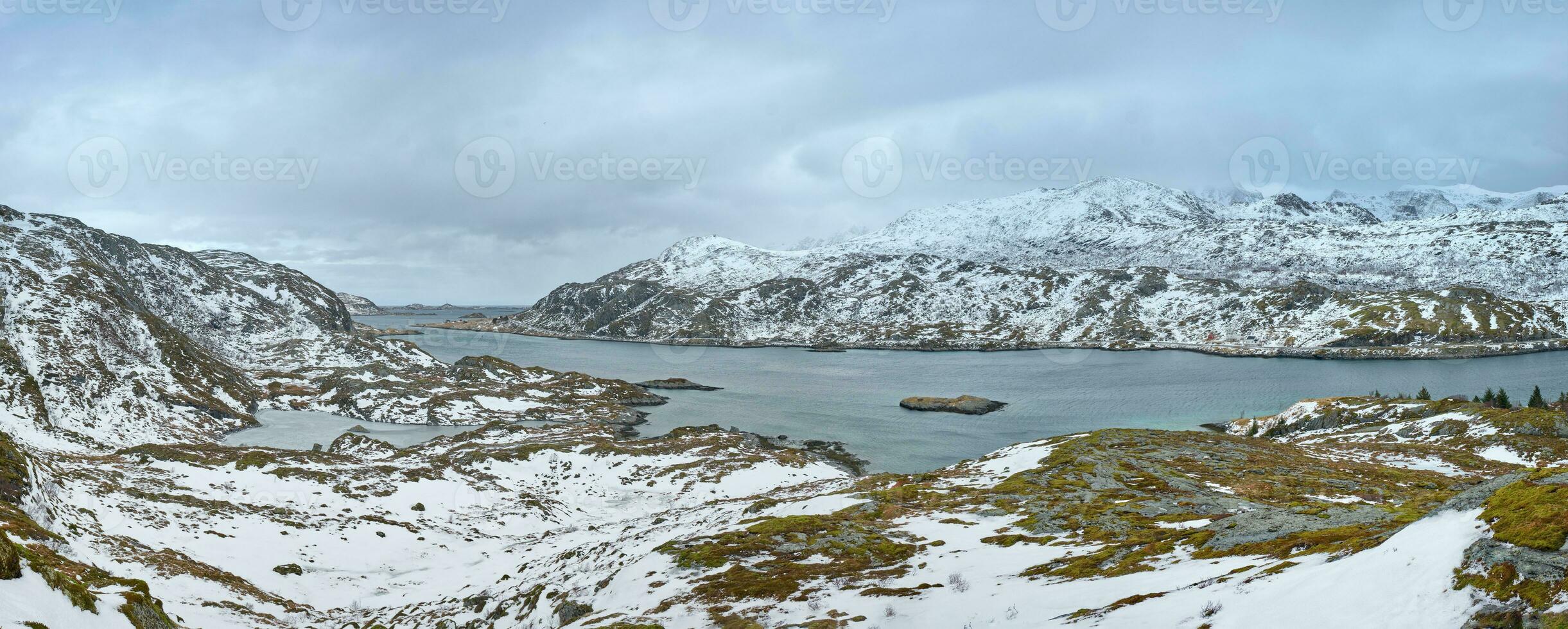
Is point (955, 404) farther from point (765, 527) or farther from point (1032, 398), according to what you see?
point (765, 527)

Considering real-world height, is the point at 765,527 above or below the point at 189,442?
above

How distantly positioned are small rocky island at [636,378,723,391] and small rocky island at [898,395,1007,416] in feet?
178

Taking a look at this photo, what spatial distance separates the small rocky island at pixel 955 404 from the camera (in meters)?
136

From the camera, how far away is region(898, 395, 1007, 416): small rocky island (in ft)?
445

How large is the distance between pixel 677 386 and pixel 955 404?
2944 inches

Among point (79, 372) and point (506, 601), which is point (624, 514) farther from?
point (79, 372)

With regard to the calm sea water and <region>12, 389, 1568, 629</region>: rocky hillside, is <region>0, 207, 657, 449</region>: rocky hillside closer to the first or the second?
the calm sea water

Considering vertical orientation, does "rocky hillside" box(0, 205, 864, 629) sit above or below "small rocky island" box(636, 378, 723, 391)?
above

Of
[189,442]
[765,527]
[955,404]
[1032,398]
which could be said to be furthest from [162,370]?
[1032,398]

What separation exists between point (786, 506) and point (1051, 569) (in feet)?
70.2

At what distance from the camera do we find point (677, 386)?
7160 inches

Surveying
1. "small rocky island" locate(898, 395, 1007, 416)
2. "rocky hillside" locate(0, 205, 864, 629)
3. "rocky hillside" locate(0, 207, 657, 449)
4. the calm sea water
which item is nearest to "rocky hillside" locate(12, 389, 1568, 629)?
"rocky hillside" locate(0, 205, 864, 629)

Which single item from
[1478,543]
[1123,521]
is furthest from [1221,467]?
[1478,543]

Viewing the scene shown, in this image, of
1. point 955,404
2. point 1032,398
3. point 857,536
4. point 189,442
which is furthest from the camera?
point 1032,398
